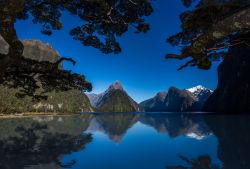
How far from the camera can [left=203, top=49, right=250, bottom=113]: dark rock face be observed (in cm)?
13234

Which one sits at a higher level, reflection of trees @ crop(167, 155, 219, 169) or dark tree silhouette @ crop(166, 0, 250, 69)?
dark tree silhouette @ crop(166, 0, 250, 69)

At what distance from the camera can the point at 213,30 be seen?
16.7 feet

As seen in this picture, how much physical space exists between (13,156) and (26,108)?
158m

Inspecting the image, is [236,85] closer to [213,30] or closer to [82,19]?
[82,19]

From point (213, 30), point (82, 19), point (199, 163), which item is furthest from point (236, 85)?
point (213, 30)

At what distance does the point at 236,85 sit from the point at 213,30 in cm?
15851

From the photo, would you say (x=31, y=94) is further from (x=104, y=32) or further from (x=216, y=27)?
(x=216, y=27)

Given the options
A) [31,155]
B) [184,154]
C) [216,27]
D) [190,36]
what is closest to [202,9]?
[190,36]

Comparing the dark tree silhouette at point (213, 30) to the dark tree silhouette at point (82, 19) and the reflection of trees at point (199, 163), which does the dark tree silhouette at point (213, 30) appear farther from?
the reflection of trees at point (199, 163)

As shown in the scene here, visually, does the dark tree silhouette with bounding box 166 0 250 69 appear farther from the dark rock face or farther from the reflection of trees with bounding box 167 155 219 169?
the dark rock face

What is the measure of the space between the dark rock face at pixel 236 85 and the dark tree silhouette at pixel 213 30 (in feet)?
408

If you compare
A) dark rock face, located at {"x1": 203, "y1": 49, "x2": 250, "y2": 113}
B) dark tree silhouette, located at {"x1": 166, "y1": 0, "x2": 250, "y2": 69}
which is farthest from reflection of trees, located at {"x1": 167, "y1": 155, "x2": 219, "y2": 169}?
dark rock face, located at {"x1": 203, "y1": 49, "x2": 250, "y2": 113}

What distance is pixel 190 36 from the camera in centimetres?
1013

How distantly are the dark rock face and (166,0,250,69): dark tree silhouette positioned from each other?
12440 cm
